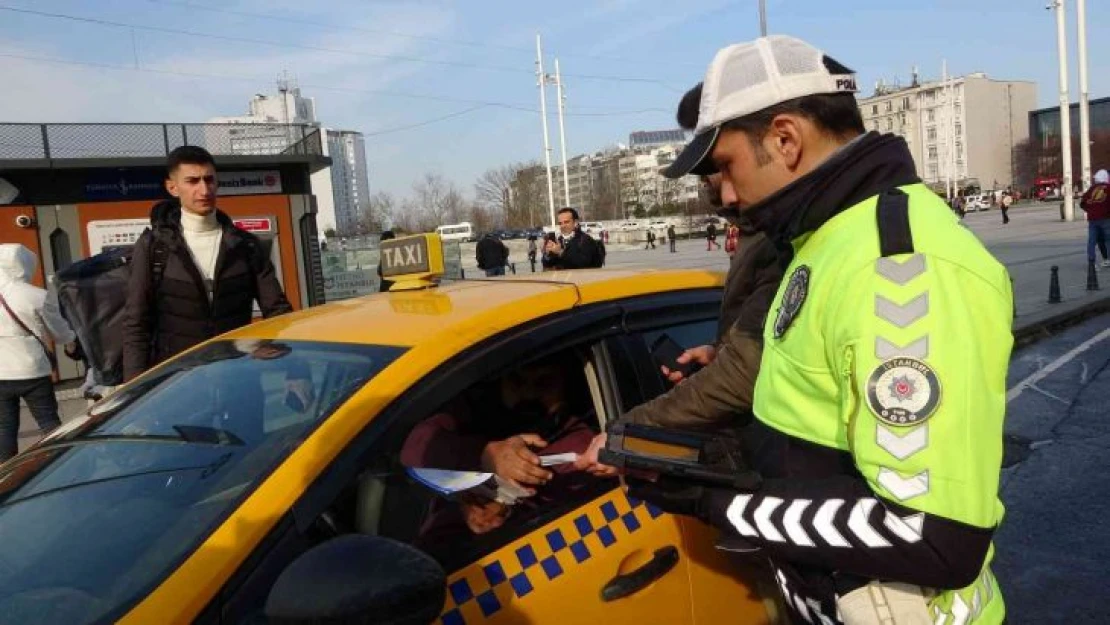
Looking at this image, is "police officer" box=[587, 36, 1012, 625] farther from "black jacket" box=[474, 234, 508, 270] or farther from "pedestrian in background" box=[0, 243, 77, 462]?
"black jacket" box=[474, 234, 508, 270]

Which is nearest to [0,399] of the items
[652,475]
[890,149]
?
[652,475]

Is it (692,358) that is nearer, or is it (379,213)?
(692,358)

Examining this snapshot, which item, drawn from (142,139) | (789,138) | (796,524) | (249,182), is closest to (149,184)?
(142,139)

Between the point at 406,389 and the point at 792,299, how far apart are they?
0.87 meters

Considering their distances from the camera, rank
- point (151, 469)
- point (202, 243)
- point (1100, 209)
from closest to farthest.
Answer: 1. point (151, 469)
2. point (202, 243)
3. point (1100, 209)

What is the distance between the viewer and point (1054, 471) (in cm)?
529

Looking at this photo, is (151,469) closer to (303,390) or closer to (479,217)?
(303,390)

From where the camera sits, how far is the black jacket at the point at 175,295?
3896 millimetres

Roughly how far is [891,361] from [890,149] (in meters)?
0.44

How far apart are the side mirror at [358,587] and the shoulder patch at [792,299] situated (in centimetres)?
72

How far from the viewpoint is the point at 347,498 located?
69.5 inches

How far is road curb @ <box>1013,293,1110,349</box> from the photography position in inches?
381

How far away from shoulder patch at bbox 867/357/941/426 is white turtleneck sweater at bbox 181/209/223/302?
349 cm

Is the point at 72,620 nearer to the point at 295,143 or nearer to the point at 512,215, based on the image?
the point at 295,143
